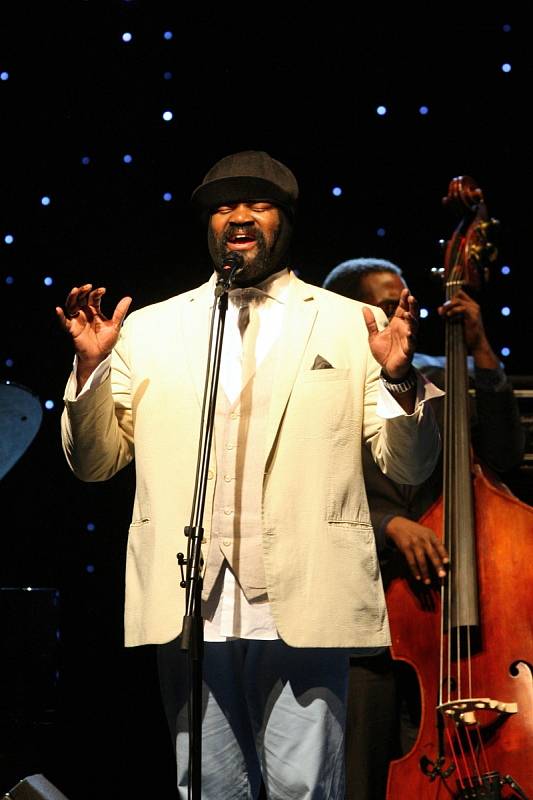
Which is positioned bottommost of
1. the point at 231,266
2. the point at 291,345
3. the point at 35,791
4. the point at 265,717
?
the point at 35,791

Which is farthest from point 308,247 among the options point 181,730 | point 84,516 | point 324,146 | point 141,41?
point 181,730

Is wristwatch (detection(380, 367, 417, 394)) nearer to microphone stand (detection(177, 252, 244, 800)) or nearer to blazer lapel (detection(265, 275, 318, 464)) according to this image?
blazer lapel (detection(265, 275, 318, 464))

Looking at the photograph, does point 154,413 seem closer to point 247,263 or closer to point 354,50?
point 247,263

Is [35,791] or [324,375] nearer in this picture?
[35,791]

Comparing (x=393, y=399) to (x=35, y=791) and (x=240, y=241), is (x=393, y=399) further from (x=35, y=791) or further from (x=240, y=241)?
(x=35, y=791)

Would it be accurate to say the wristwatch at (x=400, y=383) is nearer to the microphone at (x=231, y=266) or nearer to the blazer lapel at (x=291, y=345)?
the blazer lapel at (x=291, y=345)

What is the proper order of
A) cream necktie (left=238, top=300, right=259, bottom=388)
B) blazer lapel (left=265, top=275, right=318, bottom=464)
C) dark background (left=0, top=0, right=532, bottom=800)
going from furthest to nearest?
dark background (left=0, top=0, right=532, bottom=800)
cream necktie (left=238, top=300, right=259, bottom=388)
blazer lapel (left=265, top=275, right=318, bottom=464)

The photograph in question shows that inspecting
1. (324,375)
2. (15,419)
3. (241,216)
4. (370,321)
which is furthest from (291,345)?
(15,419)

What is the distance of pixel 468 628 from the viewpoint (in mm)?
2436

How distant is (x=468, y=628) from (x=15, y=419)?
1.34m

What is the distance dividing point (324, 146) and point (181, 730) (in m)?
2.27

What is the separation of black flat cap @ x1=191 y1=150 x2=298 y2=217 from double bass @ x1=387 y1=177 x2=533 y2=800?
451 mm

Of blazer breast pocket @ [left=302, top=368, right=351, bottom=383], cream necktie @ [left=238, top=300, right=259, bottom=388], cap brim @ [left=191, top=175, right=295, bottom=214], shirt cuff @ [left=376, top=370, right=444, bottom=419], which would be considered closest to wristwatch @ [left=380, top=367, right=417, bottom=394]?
shirt cuff @ [left=376, top=370, right=444, bottom=419]

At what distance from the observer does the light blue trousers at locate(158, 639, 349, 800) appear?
2.20 meters
